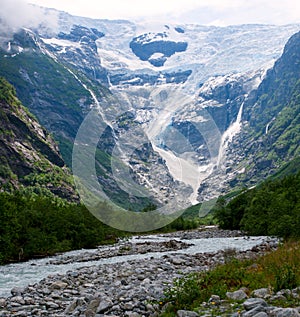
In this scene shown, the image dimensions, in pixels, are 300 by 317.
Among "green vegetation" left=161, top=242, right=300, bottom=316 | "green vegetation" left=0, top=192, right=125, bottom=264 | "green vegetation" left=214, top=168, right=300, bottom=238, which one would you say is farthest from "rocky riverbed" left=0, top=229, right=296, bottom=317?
"green vegetation" left=214, top=168, right=300, bottom=238

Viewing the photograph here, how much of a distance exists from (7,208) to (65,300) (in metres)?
39.7

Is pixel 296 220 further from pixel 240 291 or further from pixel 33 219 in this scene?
pixel 240 291

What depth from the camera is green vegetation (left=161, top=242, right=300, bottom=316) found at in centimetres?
1474

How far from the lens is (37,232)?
189 ft

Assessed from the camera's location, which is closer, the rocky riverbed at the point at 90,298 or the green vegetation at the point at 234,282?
the green vegetation at the point at 234,282

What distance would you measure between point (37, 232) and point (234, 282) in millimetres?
44497

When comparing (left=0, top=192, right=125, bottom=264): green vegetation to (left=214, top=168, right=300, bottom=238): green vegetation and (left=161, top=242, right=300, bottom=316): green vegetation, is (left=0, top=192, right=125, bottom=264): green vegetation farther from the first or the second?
(left=161, top=242, right=300, bottom=316): green vegetation

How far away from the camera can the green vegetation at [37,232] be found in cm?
5178

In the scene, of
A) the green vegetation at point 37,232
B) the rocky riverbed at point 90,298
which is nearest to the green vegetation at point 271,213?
the green vegetation at point 37,232

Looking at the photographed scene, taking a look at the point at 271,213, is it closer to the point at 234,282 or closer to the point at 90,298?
the point at 234,282

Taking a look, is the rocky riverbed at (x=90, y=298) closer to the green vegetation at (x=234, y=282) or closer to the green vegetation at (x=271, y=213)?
the green vegetation at (x=234, y=282)

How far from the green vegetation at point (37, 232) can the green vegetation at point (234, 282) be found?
3425cm

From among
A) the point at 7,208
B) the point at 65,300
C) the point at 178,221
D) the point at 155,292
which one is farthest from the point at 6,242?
the point at 178,221

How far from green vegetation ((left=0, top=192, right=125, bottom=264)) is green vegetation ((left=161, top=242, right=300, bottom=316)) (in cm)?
3425
